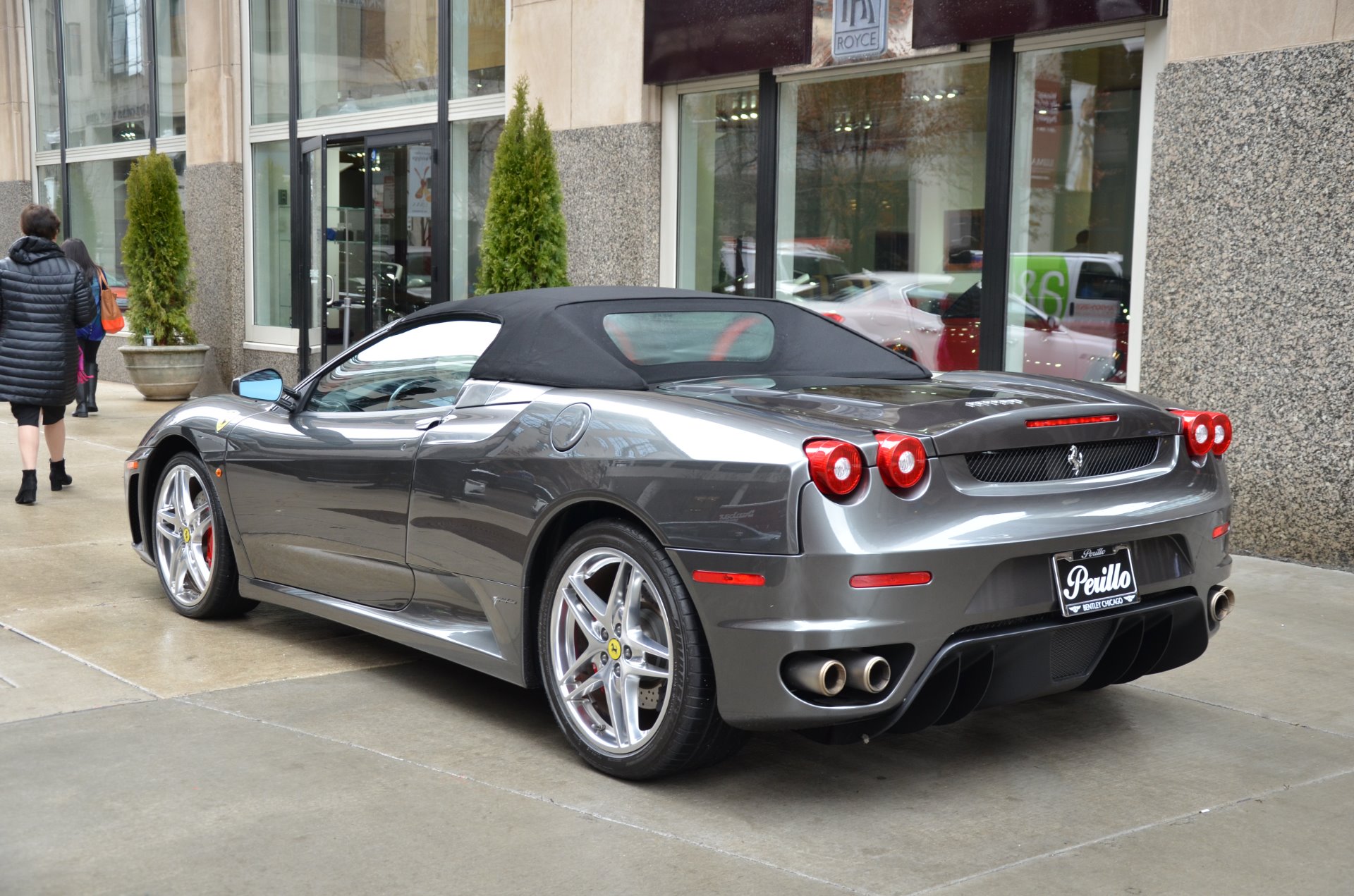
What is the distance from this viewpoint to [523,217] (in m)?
9.89

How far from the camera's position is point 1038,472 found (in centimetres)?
374

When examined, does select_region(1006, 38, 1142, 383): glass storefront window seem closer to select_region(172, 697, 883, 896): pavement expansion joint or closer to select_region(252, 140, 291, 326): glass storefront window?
Answer: select_region(172, 697, 883, 896): pavement expansion joint

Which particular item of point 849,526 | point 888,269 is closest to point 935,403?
point 849,526

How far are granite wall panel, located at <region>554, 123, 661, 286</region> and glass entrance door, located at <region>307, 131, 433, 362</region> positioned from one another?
7.20 feet

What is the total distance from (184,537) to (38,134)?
1766 centimetres

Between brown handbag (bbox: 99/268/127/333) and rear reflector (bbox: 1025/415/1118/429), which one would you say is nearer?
rear reflector (bbox: 1025/415/1118/429)

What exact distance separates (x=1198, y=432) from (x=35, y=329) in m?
7.02

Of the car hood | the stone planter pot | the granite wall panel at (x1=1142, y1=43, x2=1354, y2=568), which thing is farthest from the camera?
the stone planter pot

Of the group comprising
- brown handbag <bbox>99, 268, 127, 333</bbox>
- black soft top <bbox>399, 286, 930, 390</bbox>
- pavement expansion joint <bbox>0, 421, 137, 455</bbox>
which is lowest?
pavement expansion joint <bbox>0, 421, 137, 455</bbox>

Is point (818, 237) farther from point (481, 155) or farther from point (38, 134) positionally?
point (38, 134)

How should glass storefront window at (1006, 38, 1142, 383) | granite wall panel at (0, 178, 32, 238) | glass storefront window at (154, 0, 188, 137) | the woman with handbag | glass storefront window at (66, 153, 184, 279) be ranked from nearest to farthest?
1. glass storefront window at (1006, 38, 1142, 383)
2. the woman with handbag
3. glass storefront window at (154, 0, 188, 137)
4. glass storefront window at (66, 153, 184, 279)
5. granite wall panel at (0, 178, 32, 238)

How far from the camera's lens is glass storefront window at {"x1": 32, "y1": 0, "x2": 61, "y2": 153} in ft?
67.0

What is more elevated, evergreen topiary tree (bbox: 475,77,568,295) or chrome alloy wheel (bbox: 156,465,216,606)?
evergreen topiary tree (bbox: 475,77,568,295)

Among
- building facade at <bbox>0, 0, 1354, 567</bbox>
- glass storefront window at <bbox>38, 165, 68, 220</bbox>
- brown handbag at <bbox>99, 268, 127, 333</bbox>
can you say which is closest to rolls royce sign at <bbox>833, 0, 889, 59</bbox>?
building facade at <bbox>0, 0, 1354, 567</bbox>
